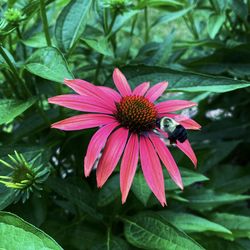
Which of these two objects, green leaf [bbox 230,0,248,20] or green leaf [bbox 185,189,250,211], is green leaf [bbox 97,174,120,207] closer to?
green leaf [bbox 185,189,250,211]

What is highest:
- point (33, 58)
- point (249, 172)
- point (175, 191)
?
point (33, 58)

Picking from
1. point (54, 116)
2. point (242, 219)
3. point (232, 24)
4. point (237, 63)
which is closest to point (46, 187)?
point (54, 116)

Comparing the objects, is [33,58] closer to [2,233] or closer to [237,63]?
[2,233]

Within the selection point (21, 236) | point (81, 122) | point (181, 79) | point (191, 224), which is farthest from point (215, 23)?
point (21, 236)

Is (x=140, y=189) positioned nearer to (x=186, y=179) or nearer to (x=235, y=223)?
(x=186, y=179)

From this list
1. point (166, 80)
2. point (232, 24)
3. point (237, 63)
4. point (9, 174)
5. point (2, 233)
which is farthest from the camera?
point (232, 24)

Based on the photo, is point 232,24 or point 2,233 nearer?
point 2,233

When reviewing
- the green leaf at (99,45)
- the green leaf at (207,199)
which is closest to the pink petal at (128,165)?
the green leaf at (99,45)

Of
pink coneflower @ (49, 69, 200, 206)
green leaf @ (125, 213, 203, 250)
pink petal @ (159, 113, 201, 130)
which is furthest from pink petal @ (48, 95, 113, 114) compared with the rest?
green leaf @ (125, 213, 203, 250)

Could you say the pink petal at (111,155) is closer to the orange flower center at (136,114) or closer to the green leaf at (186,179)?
the orange flower center at (136,114)
